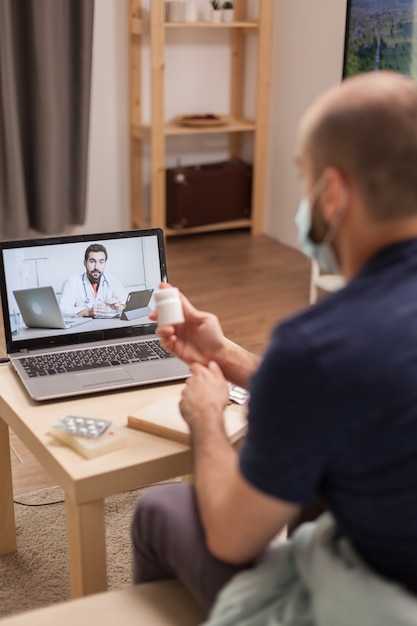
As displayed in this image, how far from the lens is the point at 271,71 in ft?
15.4

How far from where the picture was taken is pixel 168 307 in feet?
4.91

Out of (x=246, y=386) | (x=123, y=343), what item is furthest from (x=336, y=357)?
(x=123, y=343)

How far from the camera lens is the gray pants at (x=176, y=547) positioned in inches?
47.4

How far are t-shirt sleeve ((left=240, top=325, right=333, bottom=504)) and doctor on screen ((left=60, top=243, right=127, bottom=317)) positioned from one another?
2.83 ft

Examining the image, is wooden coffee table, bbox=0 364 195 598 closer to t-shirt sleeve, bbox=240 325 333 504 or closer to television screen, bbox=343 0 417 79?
t-shirt sleeve, bbox=240 325 333 504

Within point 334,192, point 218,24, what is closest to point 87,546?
point 334,192

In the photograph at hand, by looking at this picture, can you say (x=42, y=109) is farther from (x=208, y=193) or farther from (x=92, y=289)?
(x=92, y=289)

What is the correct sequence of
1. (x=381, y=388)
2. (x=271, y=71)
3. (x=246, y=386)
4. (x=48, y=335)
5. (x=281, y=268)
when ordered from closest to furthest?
(x=381, y=388) < (x=246, y=386) < (x=48, y=335) < (x=281, y=268) < (x=271, y=71)

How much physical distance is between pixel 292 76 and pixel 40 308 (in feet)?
10.2

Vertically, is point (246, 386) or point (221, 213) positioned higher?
point (246, 386)

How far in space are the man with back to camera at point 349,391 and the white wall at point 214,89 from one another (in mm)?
3373

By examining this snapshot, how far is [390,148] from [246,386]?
0.72m

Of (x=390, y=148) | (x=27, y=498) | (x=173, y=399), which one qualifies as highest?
(x=390, y=148)

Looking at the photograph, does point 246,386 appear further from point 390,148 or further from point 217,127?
point 217,127
